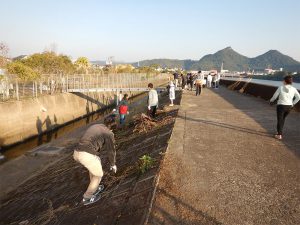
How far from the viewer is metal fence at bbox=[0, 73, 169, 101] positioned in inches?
912

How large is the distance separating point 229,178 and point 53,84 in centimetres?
2850

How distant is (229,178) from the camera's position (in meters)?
5.56

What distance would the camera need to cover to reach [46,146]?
16.5 metres

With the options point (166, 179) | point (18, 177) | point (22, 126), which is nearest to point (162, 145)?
point (166, 179)

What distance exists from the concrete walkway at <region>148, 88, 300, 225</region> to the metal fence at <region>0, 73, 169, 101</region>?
18713 millimetres

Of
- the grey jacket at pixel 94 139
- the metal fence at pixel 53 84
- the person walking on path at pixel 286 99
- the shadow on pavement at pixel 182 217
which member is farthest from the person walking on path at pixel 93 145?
the metal fence at pixel 53 84

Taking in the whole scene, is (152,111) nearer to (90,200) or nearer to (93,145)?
(90,200)

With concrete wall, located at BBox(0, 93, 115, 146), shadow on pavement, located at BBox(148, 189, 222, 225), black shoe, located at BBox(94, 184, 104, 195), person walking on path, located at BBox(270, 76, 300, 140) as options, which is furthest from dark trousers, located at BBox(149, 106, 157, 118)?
concrete wall, located at BBox(0, 93, 115, 146)

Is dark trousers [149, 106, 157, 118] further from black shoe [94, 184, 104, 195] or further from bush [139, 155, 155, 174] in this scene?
black shoe [94, 184, 104, 195]

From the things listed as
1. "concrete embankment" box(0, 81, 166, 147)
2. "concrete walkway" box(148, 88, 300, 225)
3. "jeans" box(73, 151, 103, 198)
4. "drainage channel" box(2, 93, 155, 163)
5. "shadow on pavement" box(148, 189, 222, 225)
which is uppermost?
"jeans" box(73, 151, 103, 198)

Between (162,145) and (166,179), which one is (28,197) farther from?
(166,179)

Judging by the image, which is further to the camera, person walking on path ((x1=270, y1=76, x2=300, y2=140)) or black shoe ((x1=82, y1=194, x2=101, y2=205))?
person walking on path ((x1=270, y1=76, x2=300, y2=140))

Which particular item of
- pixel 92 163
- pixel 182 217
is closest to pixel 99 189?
pixel 92 163

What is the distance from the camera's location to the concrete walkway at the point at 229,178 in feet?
→ 14.1
